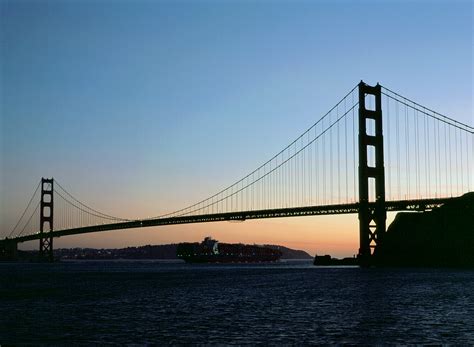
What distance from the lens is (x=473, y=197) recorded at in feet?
284

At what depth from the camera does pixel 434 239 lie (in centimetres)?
8812

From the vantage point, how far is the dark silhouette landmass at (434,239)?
3337 inches

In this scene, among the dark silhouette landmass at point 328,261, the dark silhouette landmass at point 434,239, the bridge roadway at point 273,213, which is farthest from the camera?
the dark silhouette landmass at point 328,261

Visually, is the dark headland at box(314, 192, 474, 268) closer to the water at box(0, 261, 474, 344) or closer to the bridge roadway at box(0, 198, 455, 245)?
the bridge roadway at box(0, 198, 455, 245)

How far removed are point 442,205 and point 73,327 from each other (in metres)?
67.5

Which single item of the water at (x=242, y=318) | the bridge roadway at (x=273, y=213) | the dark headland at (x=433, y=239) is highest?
the bridge roadway at (x=273, y=213)

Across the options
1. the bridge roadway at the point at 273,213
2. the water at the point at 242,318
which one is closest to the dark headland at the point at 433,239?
the bridge roadway at the point at 273,213

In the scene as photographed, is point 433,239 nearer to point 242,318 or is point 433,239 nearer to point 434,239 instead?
point 434,239

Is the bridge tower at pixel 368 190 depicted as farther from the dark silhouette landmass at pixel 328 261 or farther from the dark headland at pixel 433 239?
the dark silhouette landmass at pixel 328 261

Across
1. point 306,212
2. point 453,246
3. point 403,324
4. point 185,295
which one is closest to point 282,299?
point 185,295

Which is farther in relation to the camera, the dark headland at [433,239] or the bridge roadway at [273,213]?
the dark headland at [433,239]

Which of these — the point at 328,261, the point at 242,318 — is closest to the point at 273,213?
the point at 328,261

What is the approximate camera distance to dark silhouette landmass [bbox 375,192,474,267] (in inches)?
3337

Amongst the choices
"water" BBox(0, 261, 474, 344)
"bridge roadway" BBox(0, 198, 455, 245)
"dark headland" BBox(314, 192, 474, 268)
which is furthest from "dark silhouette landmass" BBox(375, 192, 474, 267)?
"water" BBox(0, 261, 474, 344)
